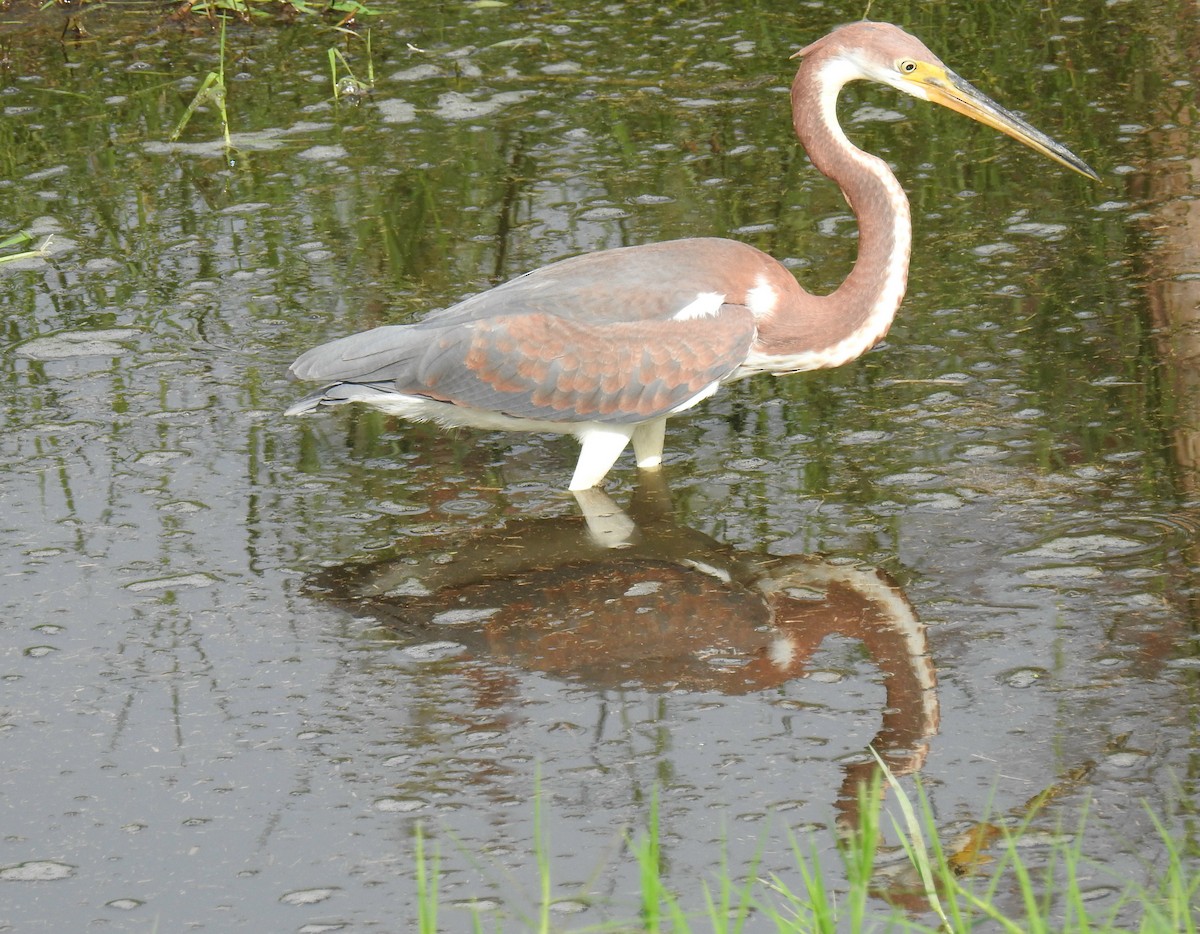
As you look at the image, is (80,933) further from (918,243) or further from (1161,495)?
(918,243)

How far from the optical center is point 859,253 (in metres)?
4.95

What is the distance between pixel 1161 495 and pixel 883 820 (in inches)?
64.1

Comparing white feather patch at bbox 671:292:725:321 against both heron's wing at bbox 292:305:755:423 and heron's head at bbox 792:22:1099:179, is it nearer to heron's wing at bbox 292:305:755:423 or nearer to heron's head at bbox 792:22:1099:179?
heron's wing at bbox 292:305:755:423

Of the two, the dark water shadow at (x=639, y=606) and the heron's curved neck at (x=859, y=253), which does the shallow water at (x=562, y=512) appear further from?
the heron's curved neck at (x=859, y=253)

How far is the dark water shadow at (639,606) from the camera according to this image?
390 cm

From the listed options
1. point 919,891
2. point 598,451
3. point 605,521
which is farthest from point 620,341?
point 919,891

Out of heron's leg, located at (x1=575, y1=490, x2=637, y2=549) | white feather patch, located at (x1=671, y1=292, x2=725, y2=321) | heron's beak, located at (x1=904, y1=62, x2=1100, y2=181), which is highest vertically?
heron's beak, located at (x1=904, y1=62, x2=1100, y2=181)

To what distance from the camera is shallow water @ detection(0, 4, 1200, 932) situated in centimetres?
341

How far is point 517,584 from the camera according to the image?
14.6ft

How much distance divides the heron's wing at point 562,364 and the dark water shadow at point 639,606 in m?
0.33

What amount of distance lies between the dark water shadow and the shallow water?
15 millimetres

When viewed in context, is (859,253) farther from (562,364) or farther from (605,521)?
(605,521)

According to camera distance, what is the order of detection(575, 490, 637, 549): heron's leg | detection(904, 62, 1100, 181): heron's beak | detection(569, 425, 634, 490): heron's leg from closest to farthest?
detection(575, 490, 637, 549): heron's leg < detection(569, 425, 634, 490): heron's leg < detection(904, 62, 1100, 181): heron's beak

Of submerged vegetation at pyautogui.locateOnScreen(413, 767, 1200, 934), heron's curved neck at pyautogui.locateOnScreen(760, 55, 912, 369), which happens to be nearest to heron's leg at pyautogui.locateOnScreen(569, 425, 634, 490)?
heron's curved neck at pyautogui.locateOnScreen(760, 55, 912, 369)
